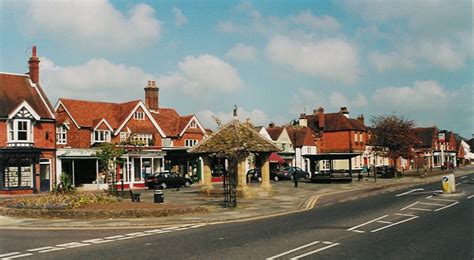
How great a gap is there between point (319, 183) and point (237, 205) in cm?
2425

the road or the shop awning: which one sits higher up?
the shop awning

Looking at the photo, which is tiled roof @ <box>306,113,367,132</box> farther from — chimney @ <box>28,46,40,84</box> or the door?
the door

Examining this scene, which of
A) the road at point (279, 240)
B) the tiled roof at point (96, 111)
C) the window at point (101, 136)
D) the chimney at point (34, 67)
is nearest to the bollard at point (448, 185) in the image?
the road at point (279, 240)

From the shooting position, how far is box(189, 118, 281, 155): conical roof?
3269 cm

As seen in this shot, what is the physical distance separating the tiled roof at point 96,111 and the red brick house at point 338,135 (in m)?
35.9

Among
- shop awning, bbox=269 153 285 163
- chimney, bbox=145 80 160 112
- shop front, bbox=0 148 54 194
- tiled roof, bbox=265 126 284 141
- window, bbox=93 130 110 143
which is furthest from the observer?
tiled roof, bbox=265 126 284 141

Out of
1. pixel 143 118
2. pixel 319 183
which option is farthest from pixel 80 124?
pixel 319 183

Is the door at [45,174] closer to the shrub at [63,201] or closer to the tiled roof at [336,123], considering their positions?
the shrub at [63,201]

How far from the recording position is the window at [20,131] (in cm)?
4250

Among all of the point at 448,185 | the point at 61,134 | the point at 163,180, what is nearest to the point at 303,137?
the point at 163,180

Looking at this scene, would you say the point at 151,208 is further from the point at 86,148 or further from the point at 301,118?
the point at 301,118

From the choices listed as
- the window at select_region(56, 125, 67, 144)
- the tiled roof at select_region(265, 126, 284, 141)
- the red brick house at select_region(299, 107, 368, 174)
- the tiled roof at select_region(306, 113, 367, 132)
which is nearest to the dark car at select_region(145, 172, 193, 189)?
the window at select_region(56, 125, 67, 144)

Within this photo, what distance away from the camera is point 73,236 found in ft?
55.3

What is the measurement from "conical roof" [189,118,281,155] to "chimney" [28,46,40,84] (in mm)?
22278
